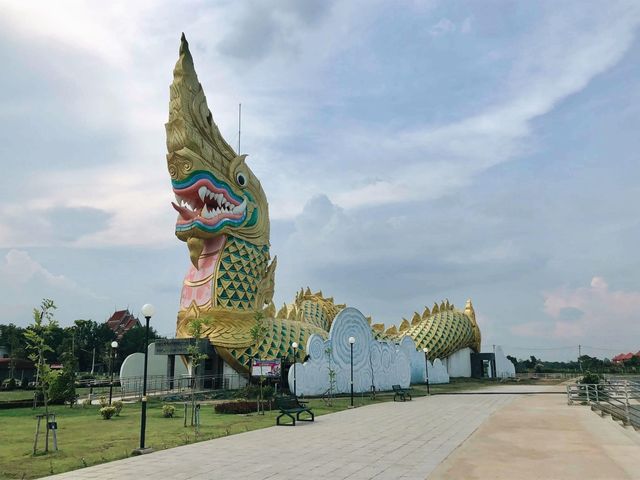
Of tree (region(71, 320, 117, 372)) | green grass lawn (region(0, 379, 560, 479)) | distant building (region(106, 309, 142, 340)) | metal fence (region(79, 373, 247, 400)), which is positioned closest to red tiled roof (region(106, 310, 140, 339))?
distant building (region(106, 309, 142, 340))

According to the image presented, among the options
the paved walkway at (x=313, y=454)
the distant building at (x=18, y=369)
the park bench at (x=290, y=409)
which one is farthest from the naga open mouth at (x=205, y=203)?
the distant building at (x=18, y=369)

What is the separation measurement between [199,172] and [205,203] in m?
1.77

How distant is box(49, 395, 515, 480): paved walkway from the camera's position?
8.18m

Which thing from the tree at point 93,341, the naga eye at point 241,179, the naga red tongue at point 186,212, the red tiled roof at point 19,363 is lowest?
the red tiled roof at point 19,363

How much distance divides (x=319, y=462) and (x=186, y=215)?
1917 centimetres

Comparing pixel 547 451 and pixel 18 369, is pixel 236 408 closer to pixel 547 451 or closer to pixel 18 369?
pixel 547 451

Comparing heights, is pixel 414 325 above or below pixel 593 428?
above

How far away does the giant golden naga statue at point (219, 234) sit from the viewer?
25.5 m

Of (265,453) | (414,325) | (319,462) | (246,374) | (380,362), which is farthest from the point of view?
(414,325)

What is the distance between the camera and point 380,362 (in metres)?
30.7

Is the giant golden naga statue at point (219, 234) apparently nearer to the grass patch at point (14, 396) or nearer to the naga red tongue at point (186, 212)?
the naga red tongue at point (186, 212)

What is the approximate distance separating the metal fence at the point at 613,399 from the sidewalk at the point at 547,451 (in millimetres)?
437

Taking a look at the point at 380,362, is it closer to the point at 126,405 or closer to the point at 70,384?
the point at 126,405

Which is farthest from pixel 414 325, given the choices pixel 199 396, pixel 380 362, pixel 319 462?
pixel 319 462
